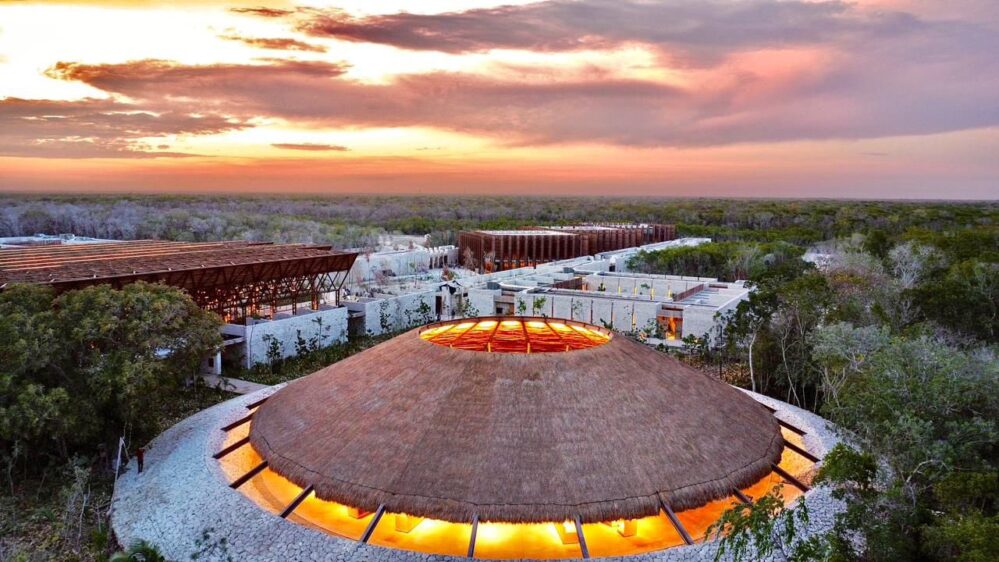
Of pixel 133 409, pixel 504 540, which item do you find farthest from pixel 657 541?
pixel 133 409

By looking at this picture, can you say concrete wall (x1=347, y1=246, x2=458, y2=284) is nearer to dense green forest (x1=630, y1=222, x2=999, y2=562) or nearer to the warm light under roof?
dense green forest (x1=630, y1=222, x2=999, y2=562)

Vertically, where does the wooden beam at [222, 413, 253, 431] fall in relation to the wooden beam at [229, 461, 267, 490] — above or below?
below

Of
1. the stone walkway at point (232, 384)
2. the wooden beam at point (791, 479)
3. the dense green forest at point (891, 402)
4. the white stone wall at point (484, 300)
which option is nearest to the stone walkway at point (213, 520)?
the wooden beam at point (791, 479)

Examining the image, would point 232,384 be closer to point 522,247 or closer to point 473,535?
point 473,535

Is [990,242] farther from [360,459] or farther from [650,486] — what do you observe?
[360,459]

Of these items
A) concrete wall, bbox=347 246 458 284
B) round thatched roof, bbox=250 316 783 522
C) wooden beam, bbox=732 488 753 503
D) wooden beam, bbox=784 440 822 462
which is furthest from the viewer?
concrete wall, bbox=347 246 458 284

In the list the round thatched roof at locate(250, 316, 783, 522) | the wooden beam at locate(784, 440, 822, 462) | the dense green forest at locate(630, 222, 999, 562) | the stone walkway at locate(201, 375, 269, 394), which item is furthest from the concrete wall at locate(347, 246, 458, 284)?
the wooden beam at locate(784, 440, 822, 462)

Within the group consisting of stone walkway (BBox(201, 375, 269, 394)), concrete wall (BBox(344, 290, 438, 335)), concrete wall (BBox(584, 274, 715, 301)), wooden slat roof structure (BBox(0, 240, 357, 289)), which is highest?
wooden slat roof structure (BBox(0, 240, 357, 289))
